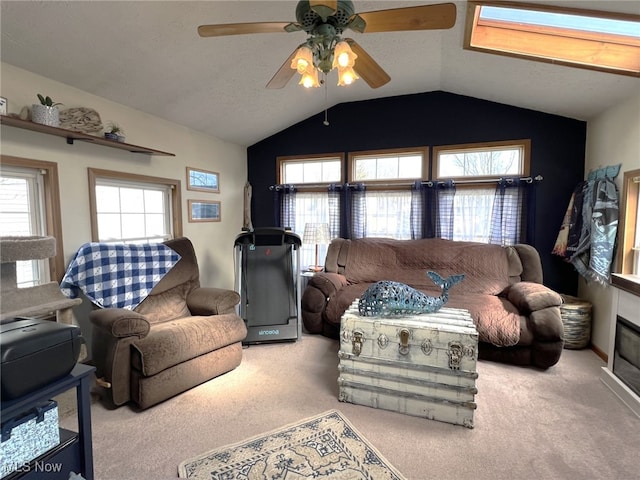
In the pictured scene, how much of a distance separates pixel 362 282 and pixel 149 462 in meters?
2.69

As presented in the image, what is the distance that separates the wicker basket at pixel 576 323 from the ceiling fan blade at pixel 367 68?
9.36 feet

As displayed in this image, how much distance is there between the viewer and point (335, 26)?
5.02 feet

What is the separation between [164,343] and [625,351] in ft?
11.1

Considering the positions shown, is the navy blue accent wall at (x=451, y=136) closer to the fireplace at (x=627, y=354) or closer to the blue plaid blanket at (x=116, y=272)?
the fireplace at (x=627, y=354)

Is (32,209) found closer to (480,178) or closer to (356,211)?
(356,211)

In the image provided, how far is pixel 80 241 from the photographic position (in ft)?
8.92

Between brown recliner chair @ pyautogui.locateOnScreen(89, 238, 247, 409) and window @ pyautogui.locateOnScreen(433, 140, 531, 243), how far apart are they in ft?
9.44

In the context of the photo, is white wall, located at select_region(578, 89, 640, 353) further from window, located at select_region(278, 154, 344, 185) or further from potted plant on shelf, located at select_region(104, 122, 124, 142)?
potted plant on shelf, located at select_region(104, 122, 124, 142)

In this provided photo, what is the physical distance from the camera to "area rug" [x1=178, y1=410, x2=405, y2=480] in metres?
1.66

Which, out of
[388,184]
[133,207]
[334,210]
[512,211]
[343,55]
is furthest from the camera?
[334,210]

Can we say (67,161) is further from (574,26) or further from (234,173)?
(574,26)

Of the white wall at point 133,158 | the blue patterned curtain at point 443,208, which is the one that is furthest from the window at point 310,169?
the blue patterned curtain at point 443,208

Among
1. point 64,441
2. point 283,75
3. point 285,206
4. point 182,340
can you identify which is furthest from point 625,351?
point 285,206

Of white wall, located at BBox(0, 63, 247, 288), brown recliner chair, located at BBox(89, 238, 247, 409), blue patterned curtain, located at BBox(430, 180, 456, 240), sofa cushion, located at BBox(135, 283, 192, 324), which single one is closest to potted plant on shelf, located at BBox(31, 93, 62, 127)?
white wall, located at BBox(0, 63, 247, 288)
